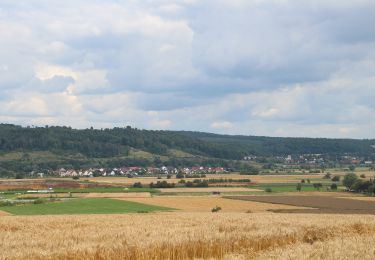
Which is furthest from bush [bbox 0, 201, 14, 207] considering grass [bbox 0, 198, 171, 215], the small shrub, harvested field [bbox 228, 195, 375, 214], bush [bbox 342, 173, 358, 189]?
bush [bbox 342, 173, 358, 189]

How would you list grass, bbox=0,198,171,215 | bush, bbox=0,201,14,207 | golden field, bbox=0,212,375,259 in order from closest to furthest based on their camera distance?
1. golden field, bbox=0,212,375,259
2. grass, bbox=0,198,171,215
3. bush, bbox=0,201,14,207

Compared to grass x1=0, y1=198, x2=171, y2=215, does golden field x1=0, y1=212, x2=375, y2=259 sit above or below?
above

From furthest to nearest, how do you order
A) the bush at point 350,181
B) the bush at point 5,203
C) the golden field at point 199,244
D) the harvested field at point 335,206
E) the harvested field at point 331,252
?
1. the bush at point 350,181
2. the bush at point 5,203
3. the harvested field at point 335,206
4. the golden field at point 199,244
5. the harvested field at point 331,252

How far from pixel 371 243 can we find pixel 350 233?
8435 mm

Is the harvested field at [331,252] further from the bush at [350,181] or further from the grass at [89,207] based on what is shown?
the bush at [350,181]

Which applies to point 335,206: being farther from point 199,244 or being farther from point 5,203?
point 199,244

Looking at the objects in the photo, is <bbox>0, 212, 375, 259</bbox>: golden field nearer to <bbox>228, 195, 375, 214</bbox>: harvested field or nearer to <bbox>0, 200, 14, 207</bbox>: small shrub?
<bbox>228, 195, 375, 214</bbox>: harvested field

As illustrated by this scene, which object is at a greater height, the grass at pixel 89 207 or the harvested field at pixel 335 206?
the harvested field at pixel 335 206

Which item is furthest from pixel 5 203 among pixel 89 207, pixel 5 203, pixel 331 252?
pixel 331 252

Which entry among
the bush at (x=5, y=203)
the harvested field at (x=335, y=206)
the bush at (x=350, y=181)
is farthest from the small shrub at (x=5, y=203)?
the bush at (x=350, y=181)

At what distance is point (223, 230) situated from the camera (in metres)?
29.1

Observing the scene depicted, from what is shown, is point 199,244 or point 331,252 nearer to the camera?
point 331,252

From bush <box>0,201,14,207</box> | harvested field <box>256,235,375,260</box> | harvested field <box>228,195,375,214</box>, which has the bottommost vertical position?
bush <box>0,201,14,207</box>

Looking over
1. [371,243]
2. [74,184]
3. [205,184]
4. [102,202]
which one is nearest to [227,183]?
[205,184]
